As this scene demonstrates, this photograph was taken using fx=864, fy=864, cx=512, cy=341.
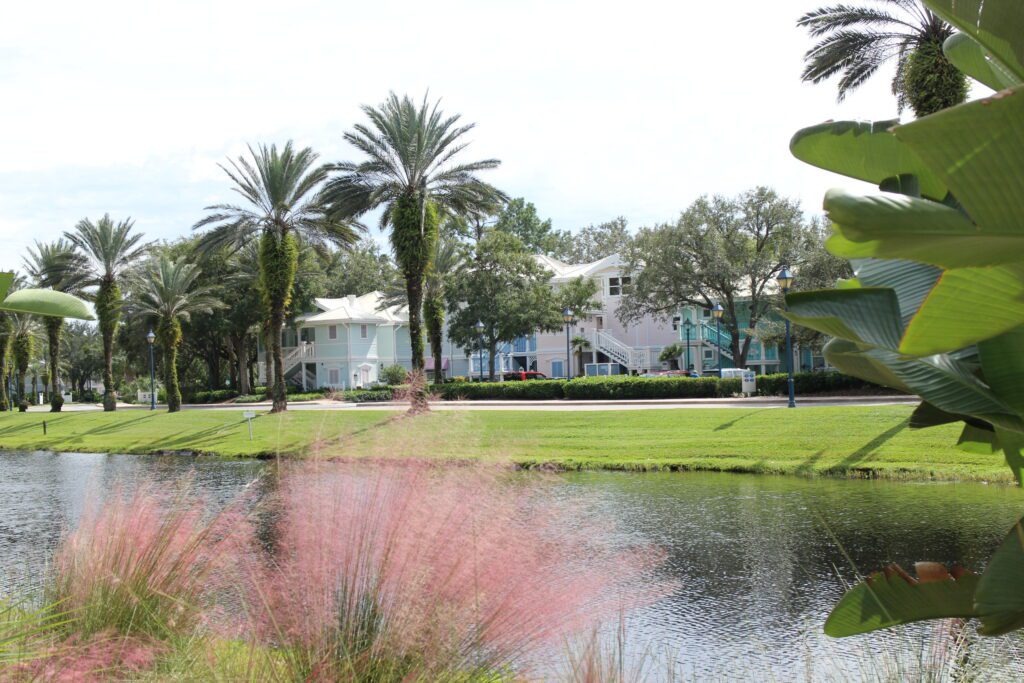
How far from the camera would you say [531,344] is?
58.2 meters

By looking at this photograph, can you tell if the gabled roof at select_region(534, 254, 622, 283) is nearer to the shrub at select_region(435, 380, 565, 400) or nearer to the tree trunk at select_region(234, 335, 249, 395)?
the shrub at select_region(435, 380, 565, 400)

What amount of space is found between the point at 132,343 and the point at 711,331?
37.2 metres

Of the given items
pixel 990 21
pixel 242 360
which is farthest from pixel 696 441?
pixel 242 360

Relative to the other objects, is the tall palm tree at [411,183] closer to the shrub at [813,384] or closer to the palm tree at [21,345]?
the shrub at [813,384]

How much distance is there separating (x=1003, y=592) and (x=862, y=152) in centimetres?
101

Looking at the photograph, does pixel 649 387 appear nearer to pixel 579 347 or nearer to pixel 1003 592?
pixel 579 347

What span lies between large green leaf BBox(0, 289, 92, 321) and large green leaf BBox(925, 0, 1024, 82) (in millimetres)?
2398

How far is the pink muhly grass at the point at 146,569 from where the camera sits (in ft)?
16.1

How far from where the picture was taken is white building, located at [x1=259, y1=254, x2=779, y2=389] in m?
50.2

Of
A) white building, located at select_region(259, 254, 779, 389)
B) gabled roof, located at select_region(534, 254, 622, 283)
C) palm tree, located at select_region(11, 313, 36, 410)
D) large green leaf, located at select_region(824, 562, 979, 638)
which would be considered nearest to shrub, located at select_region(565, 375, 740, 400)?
white building, located at select_region(259, 254, 779, 389)

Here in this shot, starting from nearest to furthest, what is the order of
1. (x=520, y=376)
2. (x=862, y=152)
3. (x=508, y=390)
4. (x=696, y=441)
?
(x=862, y=152)
(x=696, y=441)
(x=508, y=390)
(x=520, y=376)

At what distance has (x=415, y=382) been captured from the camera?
19.8ft

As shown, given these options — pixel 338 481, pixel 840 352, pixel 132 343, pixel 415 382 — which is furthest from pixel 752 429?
pixel 132 343

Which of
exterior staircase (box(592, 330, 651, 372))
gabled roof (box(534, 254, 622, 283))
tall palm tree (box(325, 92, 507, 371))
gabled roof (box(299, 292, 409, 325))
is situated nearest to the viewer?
tall palm tree (box(325, 92, 507, 371))
